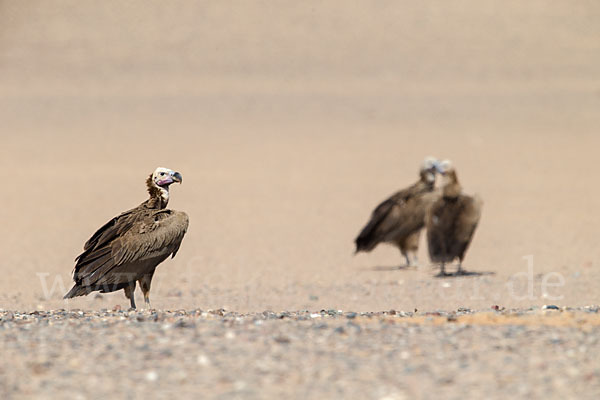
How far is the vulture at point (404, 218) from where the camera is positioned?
18.0m

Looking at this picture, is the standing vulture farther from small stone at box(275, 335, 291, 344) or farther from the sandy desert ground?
small stone at box(275, 335, 291, 344)

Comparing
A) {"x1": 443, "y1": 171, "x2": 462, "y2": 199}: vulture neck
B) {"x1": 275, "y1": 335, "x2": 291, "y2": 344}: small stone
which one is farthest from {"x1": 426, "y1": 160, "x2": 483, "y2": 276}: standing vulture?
{"x1": 275, "y1": 335, "x2": 291, "y2": 344}: small stone

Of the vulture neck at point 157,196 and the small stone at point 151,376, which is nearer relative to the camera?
the small stone at point 151,376

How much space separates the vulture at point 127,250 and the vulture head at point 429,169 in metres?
6.79

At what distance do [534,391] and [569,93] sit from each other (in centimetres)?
4323

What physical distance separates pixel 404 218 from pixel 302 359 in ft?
35.5

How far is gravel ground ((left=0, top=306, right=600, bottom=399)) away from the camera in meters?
6.64

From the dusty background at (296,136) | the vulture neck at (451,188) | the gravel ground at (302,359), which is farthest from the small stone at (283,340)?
the vulture neck at (451,188)

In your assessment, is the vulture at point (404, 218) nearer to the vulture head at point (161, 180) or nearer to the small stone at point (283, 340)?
the vulture head at point (161, 180)

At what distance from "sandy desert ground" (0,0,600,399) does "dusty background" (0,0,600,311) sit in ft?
0.38

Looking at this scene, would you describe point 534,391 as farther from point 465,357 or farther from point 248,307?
point 248,307

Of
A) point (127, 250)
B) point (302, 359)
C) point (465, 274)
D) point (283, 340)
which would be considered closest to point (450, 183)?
point (465, 274)

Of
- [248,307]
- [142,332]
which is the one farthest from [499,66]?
[142,332]

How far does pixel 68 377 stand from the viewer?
6906 mm
